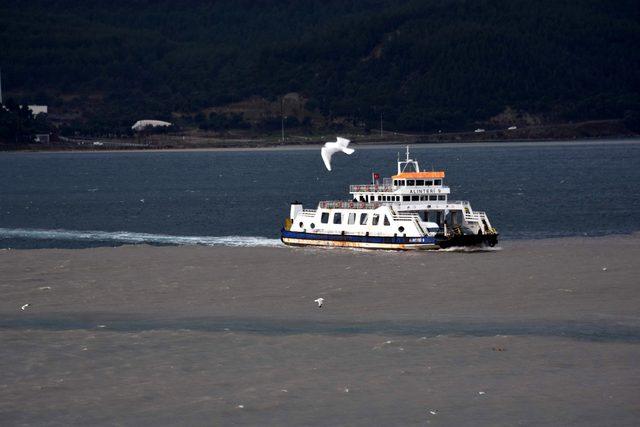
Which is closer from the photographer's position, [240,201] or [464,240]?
[464,240]

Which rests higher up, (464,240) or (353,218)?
(353,218)

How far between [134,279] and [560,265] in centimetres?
2001

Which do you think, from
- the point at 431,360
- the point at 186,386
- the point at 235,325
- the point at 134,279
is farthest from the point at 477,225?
the point at 186,386

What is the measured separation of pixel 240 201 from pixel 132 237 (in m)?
34.9

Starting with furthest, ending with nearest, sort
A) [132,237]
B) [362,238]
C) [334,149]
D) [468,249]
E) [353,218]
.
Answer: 1. [334,149]
2. [132,237]
3. [353,218]
4. [362,238]
5. [468,249]

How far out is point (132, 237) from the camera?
8381cm

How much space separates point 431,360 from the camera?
3944 cm

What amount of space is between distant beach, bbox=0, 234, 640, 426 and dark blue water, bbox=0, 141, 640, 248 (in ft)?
66.2

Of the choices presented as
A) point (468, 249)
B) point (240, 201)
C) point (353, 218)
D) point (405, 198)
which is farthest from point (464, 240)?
point (240, 201)

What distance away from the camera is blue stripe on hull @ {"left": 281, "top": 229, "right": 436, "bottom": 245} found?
6912cm

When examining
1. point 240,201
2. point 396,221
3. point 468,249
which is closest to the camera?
point 468,249

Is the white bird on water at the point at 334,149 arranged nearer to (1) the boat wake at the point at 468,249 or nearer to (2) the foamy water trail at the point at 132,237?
(2) the foamy water trail at the point at 132,237

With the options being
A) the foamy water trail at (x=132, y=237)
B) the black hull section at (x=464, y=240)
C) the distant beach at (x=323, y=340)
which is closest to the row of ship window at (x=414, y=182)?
the black hull section at (x=464, y=240)

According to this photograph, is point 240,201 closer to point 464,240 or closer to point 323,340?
point 464,240
